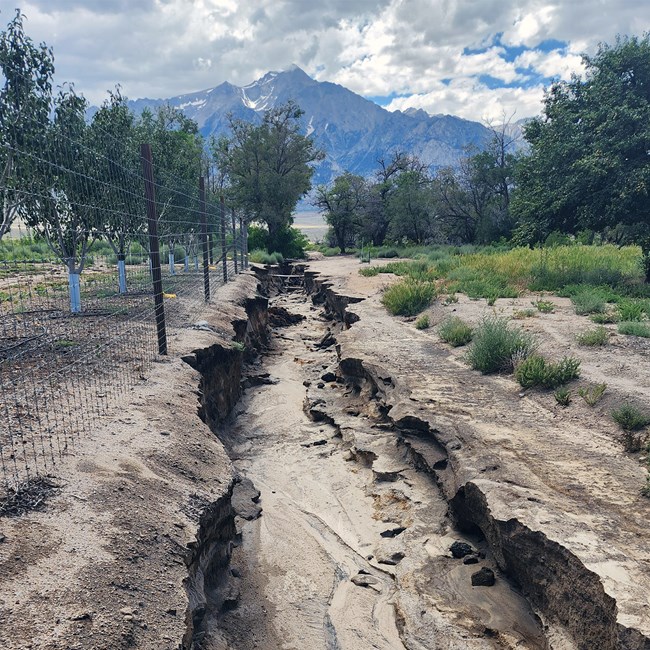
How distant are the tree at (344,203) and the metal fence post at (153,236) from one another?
35.7 meters

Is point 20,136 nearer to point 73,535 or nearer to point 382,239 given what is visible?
point 73,535

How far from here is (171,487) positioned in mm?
4512

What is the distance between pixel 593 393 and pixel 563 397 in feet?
1.15

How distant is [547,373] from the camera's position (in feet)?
24.6

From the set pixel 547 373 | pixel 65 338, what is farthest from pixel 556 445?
pixel 65 338

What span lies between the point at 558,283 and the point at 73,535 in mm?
14489

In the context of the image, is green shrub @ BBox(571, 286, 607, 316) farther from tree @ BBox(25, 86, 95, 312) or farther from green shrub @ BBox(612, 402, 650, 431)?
tree @ BBox(25, 86, 95, 312)

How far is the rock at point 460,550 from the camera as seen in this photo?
5117 millimetres

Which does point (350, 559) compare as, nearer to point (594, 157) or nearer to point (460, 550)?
point (460, 550)

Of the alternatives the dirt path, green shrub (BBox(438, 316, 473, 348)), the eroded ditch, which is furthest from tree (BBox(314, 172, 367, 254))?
the dirt path

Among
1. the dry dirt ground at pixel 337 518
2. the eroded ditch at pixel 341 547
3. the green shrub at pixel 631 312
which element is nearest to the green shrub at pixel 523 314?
the green shrub at pixel 631 312

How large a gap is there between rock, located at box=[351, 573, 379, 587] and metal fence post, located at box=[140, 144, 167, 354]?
4522 mm

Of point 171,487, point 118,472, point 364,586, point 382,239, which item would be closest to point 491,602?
point 364,586

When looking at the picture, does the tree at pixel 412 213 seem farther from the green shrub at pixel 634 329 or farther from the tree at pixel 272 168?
the green shrub at pixel 634 329
